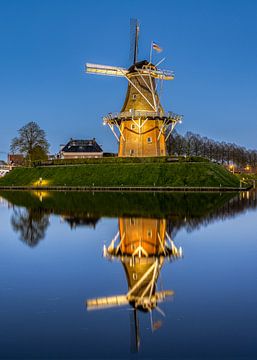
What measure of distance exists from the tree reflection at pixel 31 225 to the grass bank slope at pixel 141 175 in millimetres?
21431

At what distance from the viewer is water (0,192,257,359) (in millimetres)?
4727

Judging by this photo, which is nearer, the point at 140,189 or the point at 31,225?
the point at 31,225

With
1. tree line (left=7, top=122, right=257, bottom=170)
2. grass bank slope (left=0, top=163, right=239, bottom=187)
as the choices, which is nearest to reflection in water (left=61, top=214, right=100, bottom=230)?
grass bank slope (left=0, top=163, right=239, bottom=187)

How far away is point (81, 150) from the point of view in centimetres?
6900

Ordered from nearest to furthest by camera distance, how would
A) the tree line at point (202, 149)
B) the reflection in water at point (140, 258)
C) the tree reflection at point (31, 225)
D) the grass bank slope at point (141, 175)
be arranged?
the reflection in water at point (140, 258)
the tree reflection at point (31, 225)
the grass bank slope at point (141, 175)
the tree line at point (202, 149)

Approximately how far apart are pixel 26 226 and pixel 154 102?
97.2 feet

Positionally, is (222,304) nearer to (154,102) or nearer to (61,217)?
(61,217)

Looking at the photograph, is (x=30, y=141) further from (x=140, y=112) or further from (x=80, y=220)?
(x=80, y=220)

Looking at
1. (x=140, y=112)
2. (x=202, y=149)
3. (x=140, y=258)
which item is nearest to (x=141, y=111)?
(x=140, y=112)

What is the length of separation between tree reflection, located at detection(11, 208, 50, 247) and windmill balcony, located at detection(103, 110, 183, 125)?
23.8 meters

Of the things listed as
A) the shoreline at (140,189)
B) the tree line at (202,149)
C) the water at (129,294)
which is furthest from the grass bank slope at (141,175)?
the tree line at (202,149)

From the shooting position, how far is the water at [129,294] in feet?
15.5

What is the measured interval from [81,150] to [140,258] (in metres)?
60.8

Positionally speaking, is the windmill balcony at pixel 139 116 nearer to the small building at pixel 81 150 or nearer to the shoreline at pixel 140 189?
the shoreline at pixel 140 189
